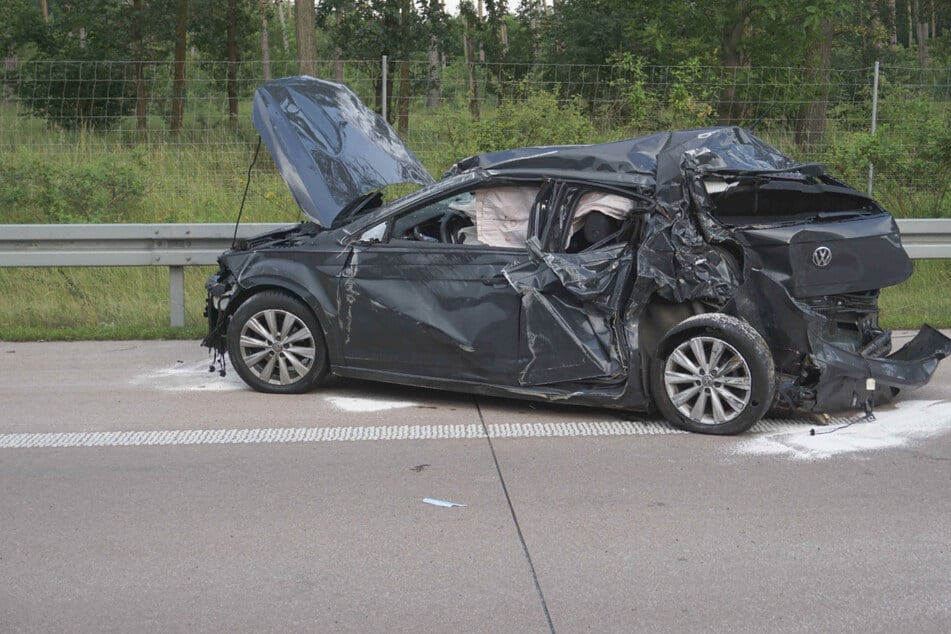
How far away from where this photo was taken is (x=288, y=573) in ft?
14.6

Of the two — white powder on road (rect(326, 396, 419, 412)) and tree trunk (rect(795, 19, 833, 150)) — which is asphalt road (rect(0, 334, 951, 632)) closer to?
white powder on road (rect(326, 396, 419, 412))

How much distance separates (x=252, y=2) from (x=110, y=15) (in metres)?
4.16

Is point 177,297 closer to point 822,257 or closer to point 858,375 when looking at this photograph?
point 822,257

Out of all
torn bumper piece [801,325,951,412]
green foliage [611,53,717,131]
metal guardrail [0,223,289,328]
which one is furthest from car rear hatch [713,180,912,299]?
green foliage [611,53,717,131]

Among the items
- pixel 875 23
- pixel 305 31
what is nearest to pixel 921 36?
pixel 875 23

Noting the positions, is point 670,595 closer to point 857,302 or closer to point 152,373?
point 857,302

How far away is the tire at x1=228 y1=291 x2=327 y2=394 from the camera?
24.1 ft

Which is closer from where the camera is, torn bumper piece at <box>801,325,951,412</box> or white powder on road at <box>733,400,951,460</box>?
white powder on road at <box>733,400,951,460</box>

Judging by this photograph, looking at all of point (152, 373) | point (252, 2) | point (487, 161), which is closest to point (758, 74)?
point (487, 161)

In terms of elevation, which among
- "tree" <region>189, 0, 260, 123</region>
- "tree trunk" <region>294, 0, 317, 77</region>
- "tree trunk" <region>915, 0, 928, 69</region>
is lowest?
"tree trunk" <region>294, 0, 317, 77</region>

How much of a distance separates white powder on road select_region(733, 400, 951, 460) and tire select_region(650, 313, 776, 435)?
207 millimetres

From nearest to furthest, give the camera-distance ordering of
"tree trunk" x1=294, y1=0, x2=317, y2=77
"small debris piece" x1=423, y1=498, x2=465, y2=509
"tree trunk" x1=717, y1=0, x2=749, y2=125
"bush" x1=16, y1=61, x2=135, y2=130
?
"small debris piece" x1=423, y1=498, x2=465, y2=509
"bush" x1=16, y1=61, x2=135, y2=130
"tree trunk" x1=294, y1=0, x2=317, y2=77
"tree trunk" x1=717, y1=0, x2=749, y2=125

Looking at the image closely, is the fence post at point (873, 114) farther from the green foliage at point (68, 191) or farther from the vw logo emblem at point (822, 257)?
the green foliage at point (68, 191)

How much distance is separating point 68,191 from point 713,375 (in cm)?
990
